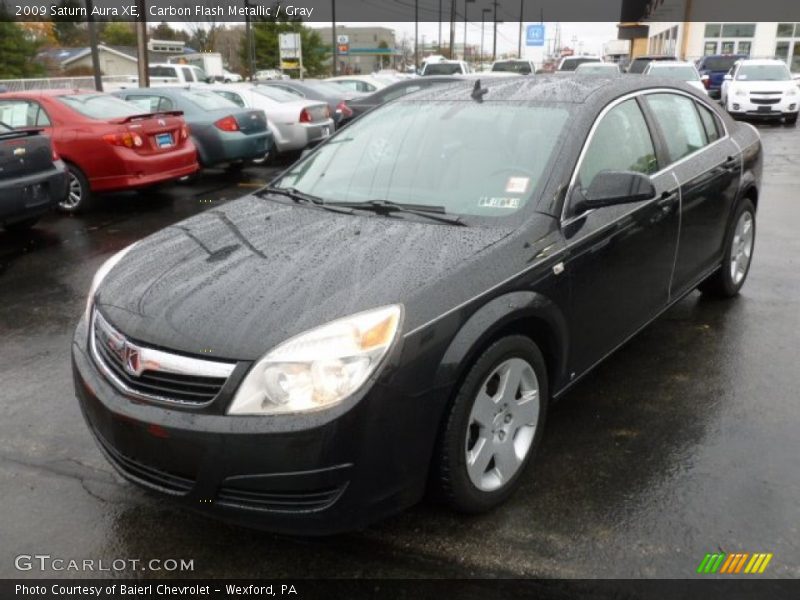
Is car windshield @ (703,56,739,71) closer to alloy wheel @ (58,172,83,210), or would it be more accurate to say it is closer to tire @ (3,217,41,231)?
alloy wheel @ (58,172,83,210)

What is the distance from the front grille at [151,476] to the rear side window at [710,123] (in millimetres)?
3883

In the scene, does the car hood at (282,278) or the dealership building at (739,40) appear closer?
the car hood at (282,278)

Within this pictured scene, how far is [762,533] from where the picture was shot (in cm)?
273

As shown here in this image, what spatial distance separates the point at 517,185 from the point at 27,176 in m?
5.67

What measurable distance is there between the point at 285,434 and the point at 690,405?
239 cm

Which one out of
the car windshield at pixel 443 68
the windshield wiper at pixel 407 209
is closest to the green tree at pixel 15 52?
the car windshield at pixel 443 68

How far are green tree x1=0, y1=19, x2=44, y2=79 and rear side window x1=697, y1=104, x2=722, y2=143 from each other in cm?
4282

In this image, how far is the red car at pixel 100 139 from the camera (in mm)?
8617

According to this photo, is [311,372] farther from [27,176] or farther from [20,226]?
[20,226]

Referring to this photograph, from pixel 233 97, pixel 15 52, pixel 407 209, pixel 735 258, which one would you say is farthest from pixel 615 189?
pixel 15 52

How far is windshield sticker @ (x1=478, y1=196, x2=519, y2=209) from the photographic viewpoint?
3.13 m

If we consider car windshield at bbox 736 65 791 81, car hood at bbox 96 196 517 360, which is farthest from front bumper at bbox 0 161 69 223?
car windshield at bbox 736 65 791 81

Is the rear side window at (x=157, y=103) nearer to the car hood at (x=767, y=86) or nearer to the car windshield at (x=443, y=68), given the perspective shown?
the car windshield at (x=443, y=68)

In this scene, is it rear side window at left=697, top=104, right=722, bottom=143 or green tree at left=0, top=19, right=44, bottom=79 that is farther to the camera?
green tree at left=0, top=19, right=44, bottom=79
